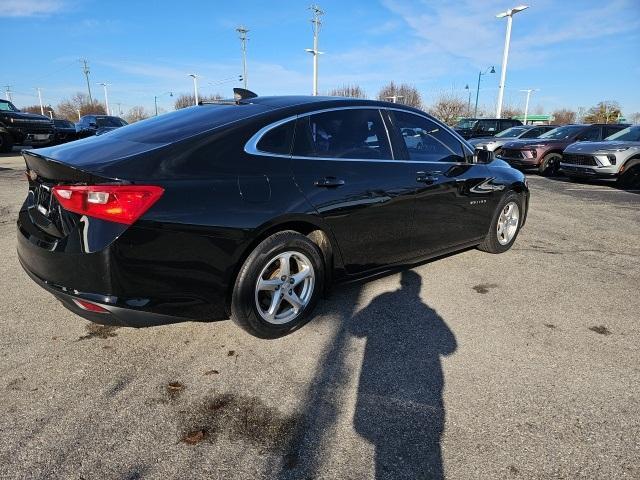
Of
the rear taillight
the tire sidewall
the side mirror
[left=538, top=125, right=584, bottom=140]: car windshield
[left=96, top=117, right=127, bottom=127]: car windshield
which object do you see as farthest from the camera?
[left=96, top=117, right=127, bottom=127]: car windshield

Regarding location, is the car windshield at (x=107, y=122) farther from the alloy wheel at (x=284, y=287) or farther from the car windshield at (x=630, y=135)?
the alloy wheel at (x=284, y=287)

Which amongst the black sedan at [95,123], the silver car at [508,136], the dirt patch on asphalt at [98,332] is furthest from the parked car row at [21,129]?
the dirt patch on asphalt at [98,332]

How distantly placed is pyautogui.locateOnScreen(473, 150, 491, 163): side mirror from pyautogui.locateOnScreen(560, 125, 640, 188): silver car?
808 cm

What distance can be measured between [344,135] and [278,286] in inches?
51.3

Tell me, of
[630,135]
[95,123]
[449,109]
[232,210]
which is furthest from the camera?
[449,109]

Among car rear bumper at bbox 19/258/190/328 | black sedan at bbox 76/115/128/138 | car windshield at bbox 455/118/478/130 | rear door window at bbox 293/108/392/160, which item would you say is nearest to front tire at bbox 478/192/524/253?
rear door window at bbox 293/108/392/160

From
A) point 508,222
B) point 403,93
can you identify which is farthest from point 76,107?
point 508,222

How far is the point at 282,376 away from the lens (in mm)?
2678

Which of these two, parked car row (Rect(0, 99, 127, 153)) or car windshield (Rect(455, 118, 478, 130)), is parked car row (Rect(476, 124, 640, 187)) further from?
parked car row (Rect(0, 99, 127, 153))

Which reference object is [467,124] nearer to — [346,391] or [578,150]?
[578,150]

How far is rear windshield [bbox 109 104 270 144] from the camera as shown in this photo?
290 centimetres

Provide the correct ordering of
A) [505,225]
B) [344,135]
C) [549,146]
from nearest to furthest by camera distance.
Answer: [344,135] → [505,225] → [549,146]

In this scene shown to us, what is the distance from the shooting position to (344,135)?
3479 mm

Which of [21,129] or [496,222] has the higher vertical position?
[21,129]
